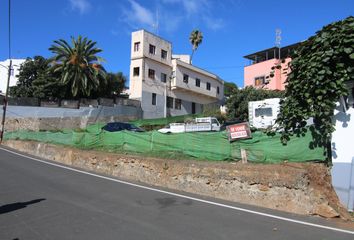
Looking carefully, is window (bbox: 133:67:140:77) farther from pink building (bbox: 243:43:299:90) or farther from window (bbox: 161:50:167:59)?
pink building (bbox: 243:43:299:90)

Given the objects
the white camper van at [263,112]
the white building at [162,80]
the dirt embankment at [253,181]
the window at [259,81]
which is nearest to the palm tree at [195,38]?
the white building at [162,80]

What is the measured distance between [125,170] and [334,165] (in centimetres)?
868

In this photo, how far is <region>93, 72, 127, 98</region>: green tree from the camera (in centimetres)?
5043

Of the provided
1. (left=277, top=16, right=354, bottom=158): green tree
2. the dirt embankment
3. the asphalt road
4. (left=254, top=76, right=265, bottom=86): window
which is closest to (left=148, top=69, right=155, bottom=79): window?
(left=254, top=76, right=265, bottom=86): window

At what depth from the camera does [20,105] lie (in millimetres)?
45219

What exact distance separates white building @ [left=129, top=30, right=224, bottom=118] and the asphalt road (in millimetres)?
34028

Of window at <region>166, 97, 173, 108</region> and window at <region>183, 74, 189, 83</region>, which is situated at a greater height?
window at <region>183, 74, 189, 83</region>

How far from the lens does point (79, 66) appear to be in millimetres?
46094

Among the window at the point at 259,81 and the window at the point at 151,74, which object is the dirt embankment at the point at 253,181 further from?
the window at the point at 151,74

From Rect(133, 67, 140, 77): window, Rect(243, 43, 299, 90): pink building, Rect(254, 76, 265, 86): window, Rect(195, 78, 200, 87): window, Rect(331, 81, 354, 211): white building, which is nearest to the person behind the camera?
Rect(331, 81, 354, 211): white building

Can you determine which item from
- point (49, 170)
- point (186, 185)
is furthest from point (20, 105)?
point (186, 185)

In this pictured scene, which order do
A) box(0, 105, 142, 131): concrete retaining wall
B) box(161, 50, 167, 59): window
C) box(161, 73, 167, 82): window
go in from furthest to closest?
1. box(161, 50, 167, 59): window
2. box(161, 73, 167, 82): window
3. box(0, 105, 142, 131): concrete retaining wall

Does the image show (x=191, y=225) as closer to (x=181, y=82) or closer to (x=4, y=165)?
(x=4, y=165)

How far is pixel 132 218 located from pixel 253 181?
398 cm
